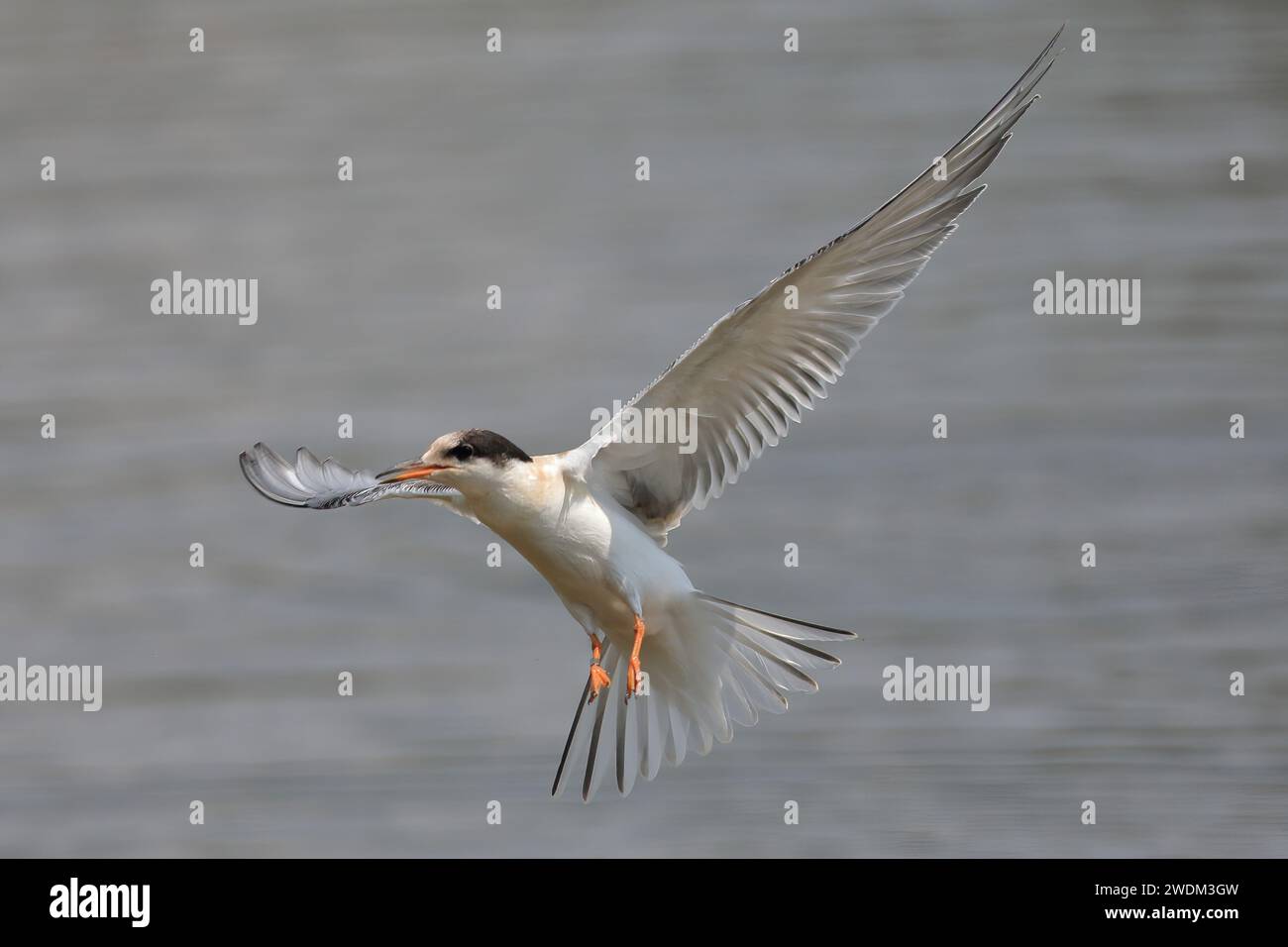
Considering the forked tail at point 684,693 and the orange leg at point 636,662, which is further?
the forked tail at point 684,693

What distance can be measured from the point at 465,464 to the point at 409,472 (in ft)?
0.58

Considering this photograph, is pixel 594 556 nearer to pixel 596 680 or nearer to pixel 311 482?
pixel 596 680

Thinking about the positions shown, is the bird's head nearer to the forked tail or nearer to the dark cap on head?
the dark cap on head

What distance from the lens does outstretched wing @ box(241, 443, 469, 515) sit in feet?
20.0

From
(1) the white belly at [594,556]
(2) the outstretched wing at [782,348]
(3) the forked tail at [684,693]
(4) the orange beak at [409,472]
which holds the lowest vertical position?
(3) the forked tail at [684,693]

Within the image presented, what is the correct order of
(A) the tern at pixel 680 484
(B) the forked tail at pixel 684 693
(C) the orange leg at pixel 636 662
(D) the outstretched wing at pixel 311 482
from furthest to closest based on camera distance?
(B) the forked tail at pixel 684 693
(C) the orange leg at pixel 636 662
(A) the tern at pixel 680 484
(D) the outstretched wing at pixel 311 482

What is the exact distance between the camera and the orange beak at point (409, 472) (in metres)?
6.10

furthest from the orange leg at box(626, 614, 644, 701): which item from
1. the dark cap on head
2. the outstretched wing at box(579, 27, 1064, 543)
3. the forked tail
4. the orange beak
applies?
the orange beak

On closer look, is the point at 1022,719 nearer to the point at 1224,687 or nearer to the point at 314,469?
the point at 1224,687

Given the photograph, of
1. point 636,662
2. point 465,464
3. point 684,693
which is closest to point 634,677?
point 636,662

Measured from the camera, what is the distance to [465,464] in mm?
6188

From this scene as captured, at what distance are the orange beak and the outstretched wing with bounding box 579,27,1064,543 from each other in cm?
57

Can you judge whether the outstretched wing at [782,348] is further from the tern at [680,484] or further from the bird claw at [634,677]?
the bird claw at [634,677]

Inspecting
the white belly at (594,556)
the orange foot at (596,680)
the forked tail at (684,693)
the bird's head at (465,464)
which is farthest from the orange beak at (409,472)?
the forked tail at (684,693)
